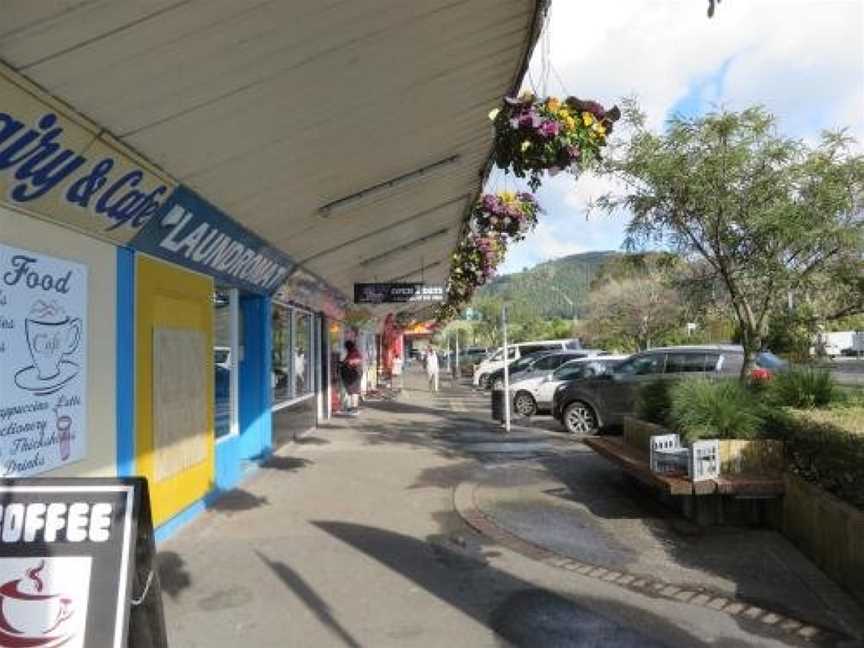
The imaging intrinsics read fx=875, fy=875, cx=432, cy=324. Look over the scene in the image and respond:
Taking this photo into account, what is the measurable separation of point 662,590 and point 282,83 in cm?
412

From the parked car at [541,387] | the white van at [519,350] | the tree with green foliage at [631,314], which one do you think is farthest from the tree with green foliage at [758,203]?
the tree with green foliage at [631,314]

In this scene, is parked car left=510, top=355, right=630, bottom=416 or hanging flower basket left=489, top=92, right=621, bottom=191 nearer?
hanging flower basket left=489, top=92, right=621, bottom=191

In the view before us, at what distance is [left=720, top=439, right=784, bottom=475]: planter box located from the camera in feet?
24.9

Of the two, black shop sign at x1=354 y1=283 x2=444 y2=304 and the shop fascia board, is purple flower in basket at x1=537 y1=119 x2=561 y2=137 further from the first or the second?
black shop sign at x1=354 y1=283 x2=444 y2=304

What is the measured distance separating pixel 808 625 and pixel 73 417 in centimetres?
468

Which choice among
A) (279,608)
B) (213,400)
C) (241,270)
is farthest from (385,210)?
(279,608)

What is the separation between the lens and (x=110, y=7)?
379cm

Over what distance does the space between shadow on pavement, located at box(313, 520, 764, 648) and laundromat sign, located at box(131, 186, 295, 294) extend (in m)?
2.86

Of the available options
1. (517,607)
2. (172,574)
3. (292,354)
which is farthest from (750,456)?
(292,354)

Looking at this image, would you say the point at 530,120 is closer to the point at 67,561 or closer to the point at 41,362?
the point at 41,362

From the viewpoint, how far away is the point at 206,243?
787 centimetres

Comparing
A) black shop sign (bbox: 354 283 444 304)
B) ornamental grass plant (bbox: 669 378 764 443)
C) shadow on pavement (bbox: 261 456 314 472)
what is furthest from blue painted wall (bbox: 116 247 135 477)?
black shop sign (bbox: 354 283 444 304)

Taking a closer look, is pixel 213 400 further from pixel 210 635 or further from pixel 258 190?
pixel 210 635

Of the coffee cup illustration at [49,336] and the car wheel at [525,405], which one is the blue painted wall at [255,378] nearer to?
the coffee cup illustration at [49,336]
